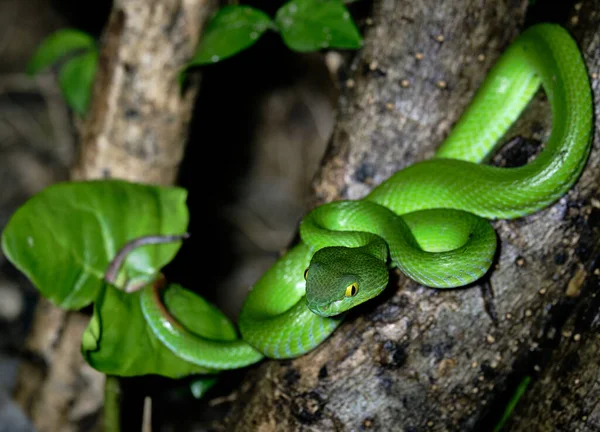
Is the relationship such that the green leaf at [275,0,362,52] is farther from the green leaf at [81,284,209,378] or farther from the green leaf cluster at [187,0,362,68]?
the green leaf at [81,284,209,378]

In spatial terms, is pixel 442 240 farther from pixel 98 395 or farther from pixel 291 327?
pixel 98 395

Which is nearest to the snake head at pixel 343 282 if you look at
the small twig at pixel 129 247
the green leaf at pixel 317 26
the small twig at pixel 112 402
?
the small twig at pixel 129 247

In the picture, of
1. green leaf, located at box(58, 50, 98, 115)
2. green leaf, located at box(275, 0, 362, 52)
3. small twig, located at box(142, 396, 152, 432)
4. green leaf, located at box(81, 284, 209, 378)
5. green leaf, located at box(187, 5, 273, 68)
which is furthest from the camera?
green leaf, located at box(58, 50, 98, 115)

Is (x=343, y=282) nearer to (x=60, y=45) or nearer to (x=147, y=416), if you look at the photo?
(x=147, y=416)

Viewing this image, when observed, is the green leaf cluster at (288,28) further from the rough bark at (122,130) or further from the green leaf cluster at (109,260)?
the green leaf cluster at (109,260)

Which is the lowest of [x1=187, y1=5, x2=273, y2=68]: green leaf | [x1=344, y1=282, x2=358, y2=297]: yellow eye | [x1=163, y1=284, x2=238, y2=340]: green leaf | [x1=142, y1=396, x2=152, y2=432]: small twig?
[x1=142, y1=396, x2=152, y2=432]: small twig

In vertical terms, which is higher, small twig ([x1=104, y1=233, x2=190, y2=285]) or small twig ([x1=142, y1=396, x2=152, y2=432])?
small twig ([x1=104, y1=233, x2=190, y2=285])

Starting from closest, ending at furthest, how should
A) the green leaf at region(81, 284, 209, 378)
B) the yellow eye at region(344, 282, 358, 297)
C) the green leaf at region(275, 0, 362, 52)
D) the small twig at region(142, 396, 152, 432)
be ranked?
the yellow eye at region(344, 282, 358, 297), the green leaf at region(81, 284, 209, 378), the green leaf at region(275, 0, 362, 52), the small twig at region(142, 396, 152, 432)

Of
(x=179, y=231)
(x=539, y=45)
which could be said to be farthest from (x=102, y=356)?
(x=539, y=45)

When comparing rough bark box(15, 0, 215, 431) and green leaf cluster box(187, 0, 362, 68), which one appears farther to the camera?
rough bark box(15, 0, 215, 431)

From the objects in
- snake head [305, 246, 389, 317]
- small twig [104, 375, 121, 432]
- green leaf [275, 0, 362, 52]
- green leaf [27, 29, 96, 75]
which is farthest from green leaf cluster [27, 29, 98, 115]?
snake head [305, 246, 389, 317]
